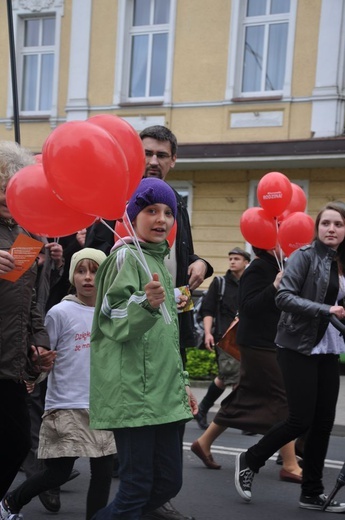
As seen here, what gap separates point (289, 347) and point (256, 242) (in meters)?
1.52

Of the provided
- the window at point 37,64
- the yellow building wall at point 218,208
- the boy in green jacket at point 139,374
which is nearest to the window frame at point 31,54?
the window at point 37,64

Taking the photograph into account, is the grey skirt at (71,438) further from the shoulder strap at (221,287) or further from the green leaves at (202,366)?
the green leaves at (202,366)

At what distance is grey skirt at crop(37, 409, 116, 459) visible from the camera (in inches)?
214

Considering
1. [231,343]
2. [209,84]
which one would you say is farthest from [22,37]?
[231,343]

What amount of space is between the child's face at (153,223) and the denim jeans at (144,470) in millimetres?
846

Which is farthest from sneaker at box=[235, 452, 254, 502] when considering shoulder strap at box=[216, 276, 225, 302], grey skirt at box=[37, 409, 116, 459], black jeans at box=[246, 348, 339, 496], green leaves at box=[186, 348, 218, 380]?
green leaves at box=[186, 348, 218, 380]

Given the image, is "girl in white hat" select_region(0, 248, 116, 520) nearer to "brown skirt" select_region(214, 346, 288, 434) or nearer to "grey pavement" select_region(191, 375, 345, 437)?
"brown skirt" select_region(214, 346, 288, 434)

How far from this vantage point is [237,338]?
755 centimetres

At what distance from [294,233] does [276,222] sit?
294 mm

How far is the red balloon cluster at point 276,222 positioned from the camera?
294 inches

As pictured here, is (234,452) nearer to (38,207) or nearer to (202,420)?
(202,420)

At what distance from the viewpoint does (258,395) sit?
7.45 m

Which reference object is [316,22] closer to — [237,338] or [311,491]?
[237,338]

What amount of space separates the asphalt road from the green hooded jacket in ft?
5.81
